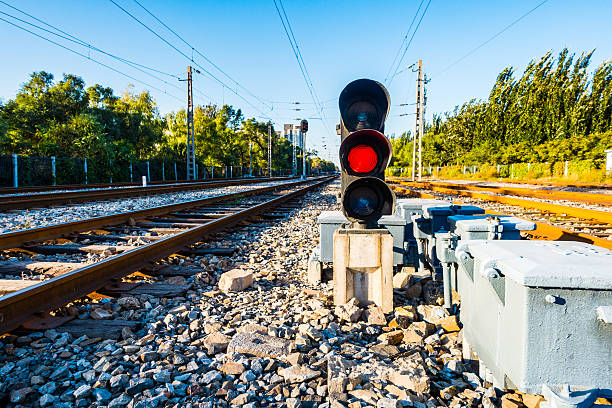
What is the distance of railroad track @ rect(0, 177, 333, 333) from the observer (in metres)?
2.69

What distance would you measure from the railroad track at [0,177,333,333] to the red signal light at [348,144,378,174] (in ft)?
7.62

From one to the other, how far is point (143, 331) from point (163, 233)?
367 cm

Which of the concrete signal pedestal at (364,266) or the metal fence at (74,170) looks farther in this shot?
the metal fence at (74,170)

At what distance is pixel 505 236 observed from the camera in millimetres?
3057

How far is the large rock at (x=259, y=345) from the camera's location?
7.55 ft

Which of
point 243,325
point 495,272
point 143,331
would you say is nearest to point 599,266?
point 495,272

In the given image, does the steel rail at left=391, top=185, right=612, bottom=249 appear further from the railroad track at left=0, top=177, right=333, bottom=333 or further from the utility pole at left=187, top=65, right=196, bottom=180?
the utility pole at left=187, top=65, right=196, bottom=180

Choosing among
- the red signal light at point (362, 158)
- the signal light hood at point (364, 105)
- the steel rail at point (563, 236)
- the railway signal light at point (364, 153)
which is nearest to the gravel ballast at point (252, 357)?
the railway signal light at point (364, 153)

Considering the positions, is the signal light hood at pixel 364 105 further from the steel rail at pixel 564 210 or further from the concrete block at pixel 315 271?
the steel rail at pixel 564 210

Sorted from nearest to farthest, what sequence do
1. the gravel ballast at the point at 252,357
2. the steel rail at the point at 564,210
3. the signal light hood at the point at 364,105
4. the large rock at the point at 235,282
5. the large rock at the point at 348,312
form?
1. the gravel ballast at the point at 252,357
2. the large rock at the point at 348,312
3. the signal light hood at the point at 364,105
4. the large rock at the point at 235,282
5. the steel rail at the point at 564,210

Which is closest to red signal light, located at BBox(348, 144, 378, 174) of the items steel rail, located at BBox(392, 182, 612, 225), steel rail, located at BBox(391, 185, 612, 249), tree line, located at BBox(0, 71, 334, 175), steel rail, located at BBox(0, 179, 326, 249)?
steel rail, located at BBox(391, 185, 612, 249)

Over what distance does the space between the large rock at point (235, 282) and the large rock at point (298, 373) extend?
1.60m

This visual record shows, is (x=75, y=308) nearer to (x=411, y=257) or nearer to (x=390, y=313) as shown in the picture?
(x=390, y=313)

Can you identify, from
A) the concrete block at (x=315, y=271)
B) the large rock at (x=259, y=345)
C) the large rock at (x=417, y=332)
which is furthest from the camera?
the concrete block at (x=315, y=271)
